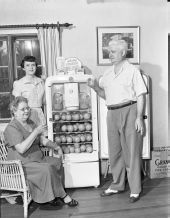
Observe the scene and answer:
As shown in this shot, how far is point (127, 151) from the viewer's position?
222cm

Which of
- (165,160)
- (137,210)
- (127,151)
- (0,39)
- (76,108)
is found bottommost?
(137,210)

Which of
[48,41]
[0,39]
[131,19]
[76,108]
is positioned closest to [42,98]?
[76,108]

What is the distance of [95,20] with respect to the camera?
2449 mm

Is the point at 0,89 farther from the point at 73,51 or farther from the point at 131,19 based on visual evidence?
the point at 131,19

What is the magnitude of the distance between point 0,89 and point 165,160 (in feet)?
5.29

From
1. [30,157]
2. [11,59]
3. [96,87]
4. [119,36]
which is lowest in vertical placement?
[30,157]

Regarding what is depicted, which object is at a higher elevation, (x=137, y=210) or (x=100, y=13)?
(x=100, y=13)

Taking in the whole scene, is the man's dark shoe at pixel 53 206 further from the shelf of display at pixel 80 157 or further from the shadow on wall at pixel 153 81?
the shadow on wall at pixel 153 81

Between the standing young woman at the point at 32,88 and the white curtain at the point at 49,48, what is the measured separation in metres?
0.12

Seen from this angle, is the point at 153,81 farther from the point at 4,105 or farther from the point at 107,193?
the point at 4,105

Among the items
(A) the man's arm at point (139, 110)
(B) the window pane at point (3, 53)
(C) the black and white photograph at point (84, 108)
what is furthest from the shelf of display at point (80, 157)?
(B) the window pane at point (3, 53)

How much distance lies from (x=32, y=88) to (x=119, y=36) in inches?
34.1

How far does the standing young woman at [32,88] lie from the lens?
2352mm

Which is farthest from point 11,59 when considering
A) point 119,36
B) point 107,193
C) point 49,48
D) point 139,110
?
point 107,193
